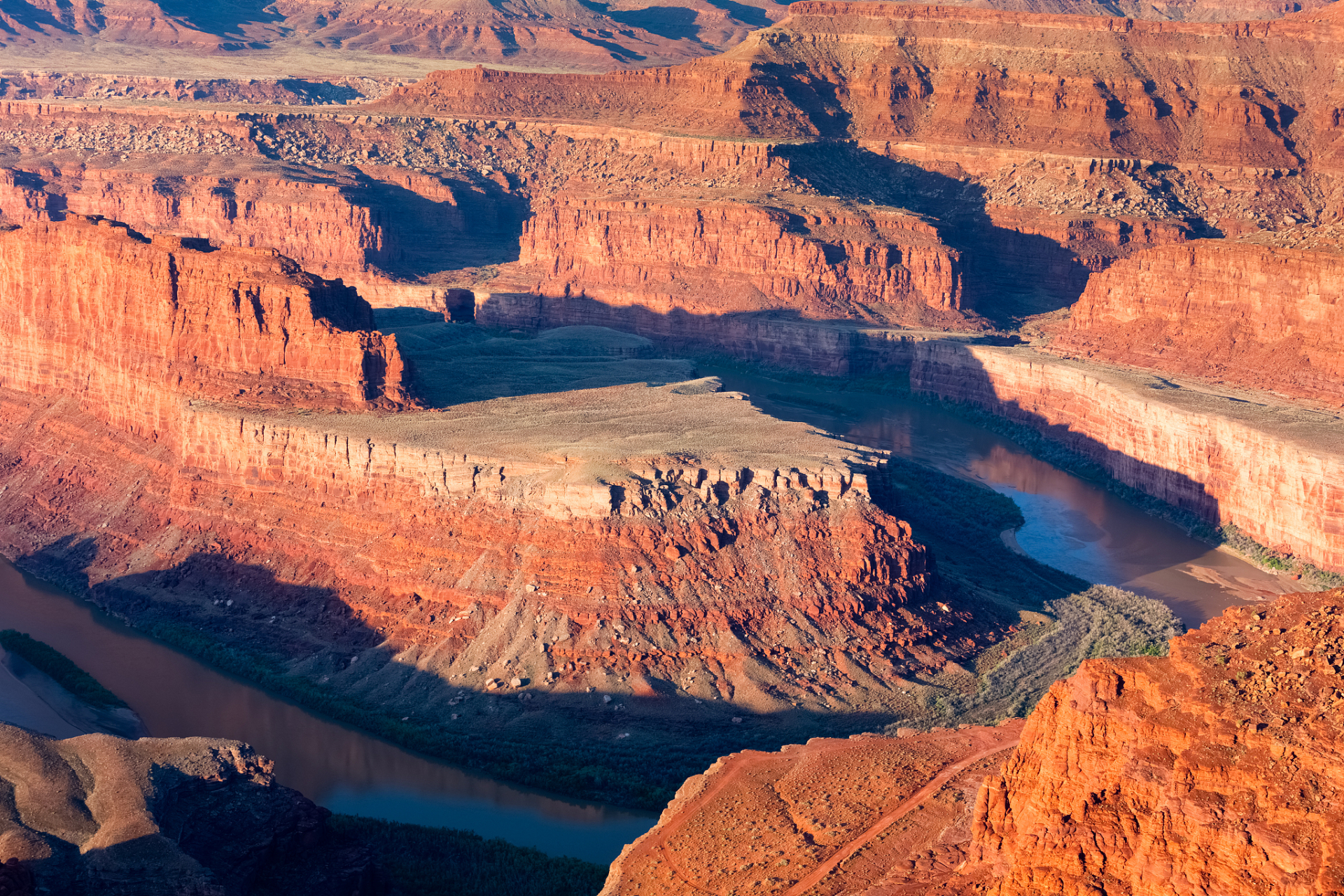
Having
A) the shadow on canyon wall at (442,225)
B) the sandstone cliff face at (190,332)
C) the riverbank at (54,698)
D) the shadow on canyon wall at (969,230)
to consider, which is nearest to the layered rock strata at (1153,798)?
the riverbank at (54,698)

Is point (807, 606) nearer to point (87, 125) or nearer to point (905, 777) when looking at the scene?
point (905, 777)

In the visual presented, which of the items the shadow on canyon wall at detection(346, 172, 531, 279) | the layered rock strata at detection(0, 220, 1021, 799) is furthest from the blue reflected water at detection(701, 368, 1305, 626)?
the shadow on canyon wall at detection(346, 172, 531, 279)

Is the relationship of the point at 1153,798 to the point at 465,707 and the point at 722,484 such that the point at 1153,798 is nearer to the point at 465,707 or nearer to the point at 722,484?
the point at 465,707

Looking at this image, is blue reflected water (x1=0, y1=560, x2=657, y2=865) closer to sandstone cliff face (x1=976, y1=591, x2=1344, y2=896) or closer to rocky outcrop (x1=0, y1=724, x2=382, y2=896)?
rocky outcrop (x1=0, y1=724, x2=382, y2=896)

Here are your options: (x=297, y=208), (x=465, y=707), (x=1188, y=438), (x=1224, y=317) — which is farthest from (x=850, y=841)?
(x=297, y=208)

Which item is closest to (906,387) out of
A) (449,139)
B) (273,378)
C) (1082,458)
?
(1082,458)

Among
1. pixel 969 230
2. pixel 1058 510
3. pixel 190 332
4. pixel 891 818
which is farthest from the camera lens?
pixel 969 230
